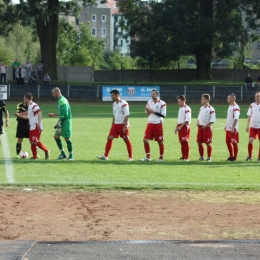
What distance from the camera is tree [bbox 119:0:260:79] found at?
61.7 metres

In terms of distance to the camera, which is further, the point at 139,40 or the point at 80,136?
the point at 139,40

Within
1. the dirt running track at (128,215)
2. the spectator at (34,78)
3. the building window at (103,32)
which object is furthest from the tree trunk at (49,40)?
the building window at (103,32)

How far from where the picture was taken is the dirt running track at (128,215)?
997 cm

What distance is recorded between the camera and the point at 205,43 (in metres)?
61.6

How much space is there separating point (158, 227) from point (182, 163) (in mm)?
8553

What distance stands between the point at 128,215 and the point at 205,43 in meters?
51.5

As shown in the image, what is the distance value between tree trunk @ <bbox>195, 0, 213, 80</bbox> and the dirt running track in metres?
48.7

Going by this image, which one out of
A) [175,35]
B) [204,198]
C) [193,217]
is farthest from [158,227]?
[175,35]

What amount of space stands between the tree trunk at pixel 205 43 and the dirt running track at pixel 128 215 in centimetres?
4873

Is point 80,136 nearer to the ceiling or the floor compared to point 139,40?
nearer to the floor

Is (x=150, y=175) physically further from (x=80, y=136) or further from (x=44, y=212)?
(x=80, y=136)

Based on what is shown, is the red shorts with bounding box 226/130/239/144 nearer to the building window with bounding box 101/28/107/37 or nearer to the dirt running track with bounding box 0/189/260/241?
the dirt running track with bounding box 0/189/260/241

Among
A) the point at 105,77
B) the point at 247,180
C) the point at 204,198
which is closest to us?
the point at 204,198

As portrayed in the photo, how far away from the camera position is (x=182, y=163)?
746 inches
